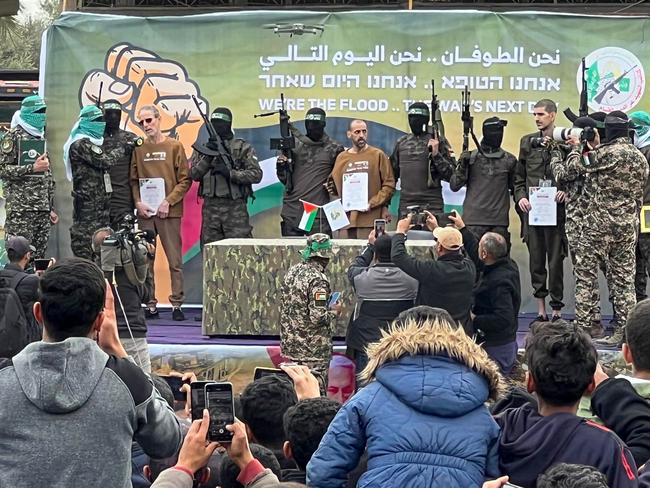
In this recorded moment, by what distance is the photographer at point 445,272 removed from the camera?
742 centimetres

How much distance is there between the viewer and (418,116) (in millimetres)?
9836

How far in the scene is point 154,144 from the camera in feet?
34.2

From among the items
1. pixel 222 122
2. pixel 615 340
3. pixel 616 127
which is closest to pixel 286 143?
pixel 222 122

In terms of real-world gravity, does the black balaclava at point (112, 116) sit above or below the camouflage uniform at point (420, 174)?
above

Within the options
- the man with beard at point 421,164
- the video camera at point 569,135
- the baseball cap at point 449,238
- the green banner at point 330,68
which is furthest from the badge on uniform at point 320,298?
the green banner at point 330,68

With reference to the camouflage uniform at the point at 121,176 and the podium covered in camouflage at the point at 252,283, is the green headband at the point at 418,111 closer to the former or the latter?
the podium covered in camouflage at the point at 252,283

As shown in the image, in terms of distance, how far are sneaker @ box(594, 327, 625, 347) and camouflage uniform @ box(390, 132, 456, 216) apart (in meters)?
2.08

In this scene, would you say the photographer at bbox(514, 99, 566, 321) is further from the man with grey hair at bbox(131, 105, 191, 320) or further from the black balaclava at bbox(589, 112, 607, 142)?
the man with grey hair at bbox(131, 105, 191, 320)

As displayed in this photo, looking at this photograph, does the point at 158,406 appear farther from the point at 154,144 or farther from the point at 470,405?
the point at 154,144

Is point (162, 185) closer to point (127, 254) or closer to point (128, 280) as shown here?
point (128, 280)

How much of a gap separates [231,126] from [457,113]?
7.28 feet

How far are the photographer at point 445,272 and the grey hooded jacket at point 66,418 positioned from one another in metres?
4.52

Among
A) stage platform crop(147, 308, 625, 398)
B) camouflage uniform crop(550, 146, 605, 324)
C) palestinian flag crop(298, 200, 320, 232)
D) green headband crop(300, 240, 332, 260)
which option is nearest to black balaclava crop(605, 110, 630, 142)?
camouflage uniform crop(550, 146, 605, 324)

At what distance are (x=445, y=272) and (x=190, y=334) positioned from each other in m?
2.80
